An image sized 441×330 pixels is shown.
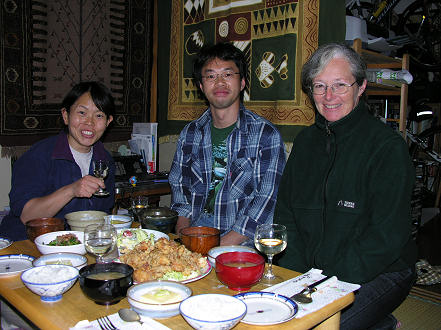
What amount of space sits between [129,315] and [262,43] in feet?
8.00

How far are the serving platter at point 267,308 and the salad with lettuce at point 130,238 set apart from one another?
50 centimetres

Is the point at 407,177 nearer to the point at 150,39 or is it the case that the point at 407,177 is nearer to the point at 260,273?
the point at 260,273

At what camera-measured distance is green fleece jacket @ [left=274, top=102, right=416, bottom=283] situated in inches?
61.4

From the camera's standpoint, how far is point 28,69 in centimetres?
323

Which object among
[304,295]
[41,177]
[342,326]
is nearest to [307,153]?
[342,326]

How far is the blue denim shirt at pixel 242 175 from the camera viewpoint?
2.26 m

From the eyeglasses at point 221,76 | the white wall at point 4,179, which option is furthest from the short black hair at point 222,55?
the white wall at point 4,179

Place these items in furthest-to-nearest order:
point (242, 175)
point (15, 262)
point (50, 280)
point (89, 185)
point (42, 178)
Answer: point (242, 175) < point (42, 178) < point (89, 185) < point (15, 262) < point (50, 280)

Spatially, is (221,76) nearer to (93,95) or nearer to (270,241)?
(93,95)

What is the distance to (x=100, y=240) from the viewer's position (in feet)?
4.12

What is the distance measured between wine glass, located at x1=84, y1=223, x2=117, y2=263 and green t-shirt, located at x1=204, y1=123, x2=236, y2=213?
1.18 metres

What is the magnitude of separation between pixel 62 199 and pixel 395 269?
1563 mm

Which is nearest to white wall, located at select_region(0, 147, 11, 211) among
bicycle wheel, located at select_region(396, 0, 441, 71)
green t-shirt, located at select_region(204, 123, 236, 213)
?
green t-shirt, located at select_region(204, 123, 236, 213)

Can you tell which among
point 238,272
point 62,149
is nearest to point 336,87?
point 238,272
